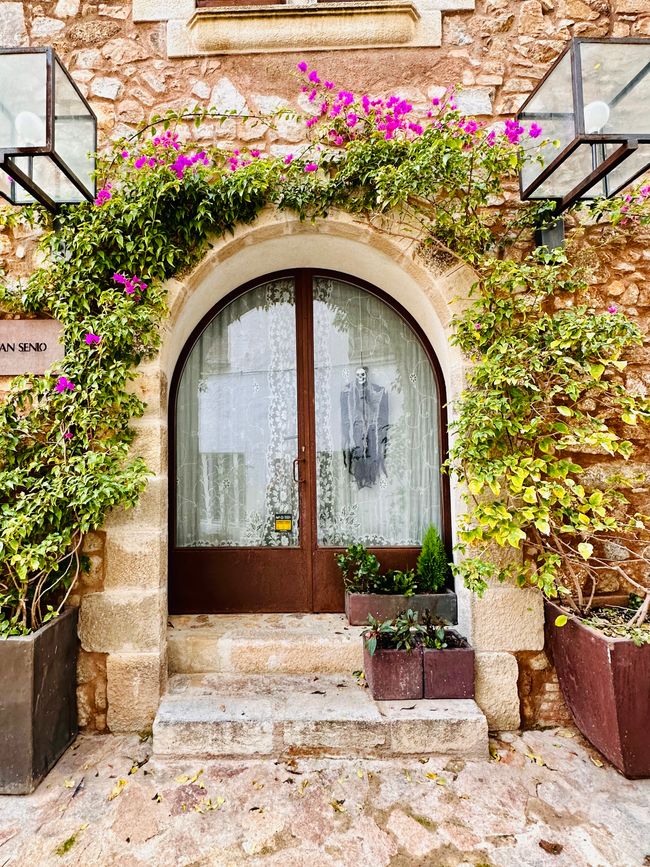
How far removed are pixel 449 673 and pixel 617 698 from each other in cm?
71

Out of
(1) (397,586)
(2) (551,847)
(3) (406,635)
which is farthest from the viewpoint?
(1) (397,586)

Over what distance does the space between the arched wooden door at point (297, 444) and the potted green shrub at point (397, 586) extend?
143 mm

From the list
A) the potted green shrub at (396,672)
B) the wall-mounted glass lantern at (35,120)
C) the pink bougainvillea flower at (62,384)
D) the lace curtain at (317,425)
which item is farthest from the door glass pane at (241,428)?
the wall-mounted glass lantern at (35,120)

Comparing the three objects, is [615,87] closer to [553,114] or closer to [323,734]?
[553,114]

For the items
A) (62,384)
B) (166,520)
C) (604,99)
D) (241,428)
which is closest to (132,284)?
(62,384)

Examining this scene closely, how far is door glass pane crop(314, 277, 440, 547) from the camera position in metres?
2.97

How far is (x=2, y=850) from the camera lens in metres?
1.68

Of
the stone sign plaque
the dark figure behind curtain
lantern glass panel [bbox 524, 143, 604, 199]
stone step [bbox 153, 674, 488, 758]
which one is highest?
lantern glass panel [bbox 524, 143, 604, 199]

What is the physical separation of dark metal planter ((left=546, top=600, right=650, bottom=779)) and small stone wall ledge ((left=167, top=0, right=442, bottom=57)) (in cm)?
321

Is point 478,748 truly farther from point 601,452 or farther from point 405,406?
point 405,406

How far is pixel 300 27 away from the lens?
2592 millimetres

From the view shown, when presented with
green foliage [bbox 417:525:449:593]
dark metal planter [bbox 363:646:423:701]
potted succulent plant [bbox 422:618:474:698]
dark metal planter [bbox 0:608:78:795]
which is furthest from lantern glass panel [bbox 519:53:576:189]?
dark metal planter [bbox 0:608:78:795]

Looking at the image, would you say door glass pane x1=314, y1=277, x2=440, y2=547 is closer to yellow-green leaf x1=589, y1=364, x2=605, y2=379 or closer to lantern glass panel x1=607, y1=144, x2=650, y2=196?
yellow-green leaf x1=589, y1=364, x2=605, y2=379

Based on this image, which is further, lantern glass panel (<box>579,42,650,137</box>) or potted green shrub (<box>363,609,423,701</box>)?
potted green shrub (<box>363,609,423,701</box>)
